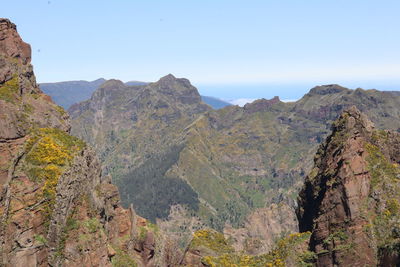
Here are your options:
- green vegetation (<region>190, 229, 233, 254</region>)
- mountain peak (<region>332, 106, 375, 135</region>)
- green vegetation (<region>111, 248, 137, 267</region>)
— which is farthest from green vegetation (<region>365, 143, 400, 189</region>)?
green vegetation (<region>111, 248, 137, 267</region>)

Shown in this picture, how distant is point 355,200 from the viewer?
60.2 meters

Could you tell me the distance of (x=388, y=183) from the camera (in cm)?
6178

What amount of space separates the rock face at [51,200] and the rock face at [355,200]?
112 feet

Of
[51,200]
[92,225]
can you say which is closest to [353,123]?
[92,225]

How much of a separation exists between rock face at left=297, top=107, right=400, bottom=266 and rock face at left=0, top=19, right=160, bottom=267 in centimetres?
3424

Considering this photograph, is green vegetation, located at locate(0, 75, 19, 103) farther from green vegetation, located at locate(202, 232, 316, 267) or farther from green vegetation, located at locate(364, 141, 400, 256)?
green vegetation, located at locate(364, 141, 400, 256)

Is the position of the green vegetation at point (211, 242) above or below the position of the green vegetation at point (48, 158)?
below

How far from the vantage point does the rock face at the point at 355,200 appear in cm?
5766

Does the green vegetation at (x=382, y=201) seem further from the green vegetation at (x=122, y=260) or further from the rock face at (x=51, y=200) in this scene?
the green vegetation at (x=122, y=260)

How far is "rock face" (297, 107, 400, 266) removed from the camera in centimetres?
5766

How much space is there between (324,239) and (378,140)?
22.1 meters

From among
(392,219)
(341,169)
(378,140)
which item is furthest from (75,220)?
(378,140)

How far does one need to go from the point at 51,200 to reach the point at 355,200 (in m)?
49.4

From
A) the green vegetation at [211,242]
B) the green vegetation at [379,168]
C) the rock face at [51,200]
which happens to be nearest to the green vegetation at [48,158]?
the rock face at [51,200]
